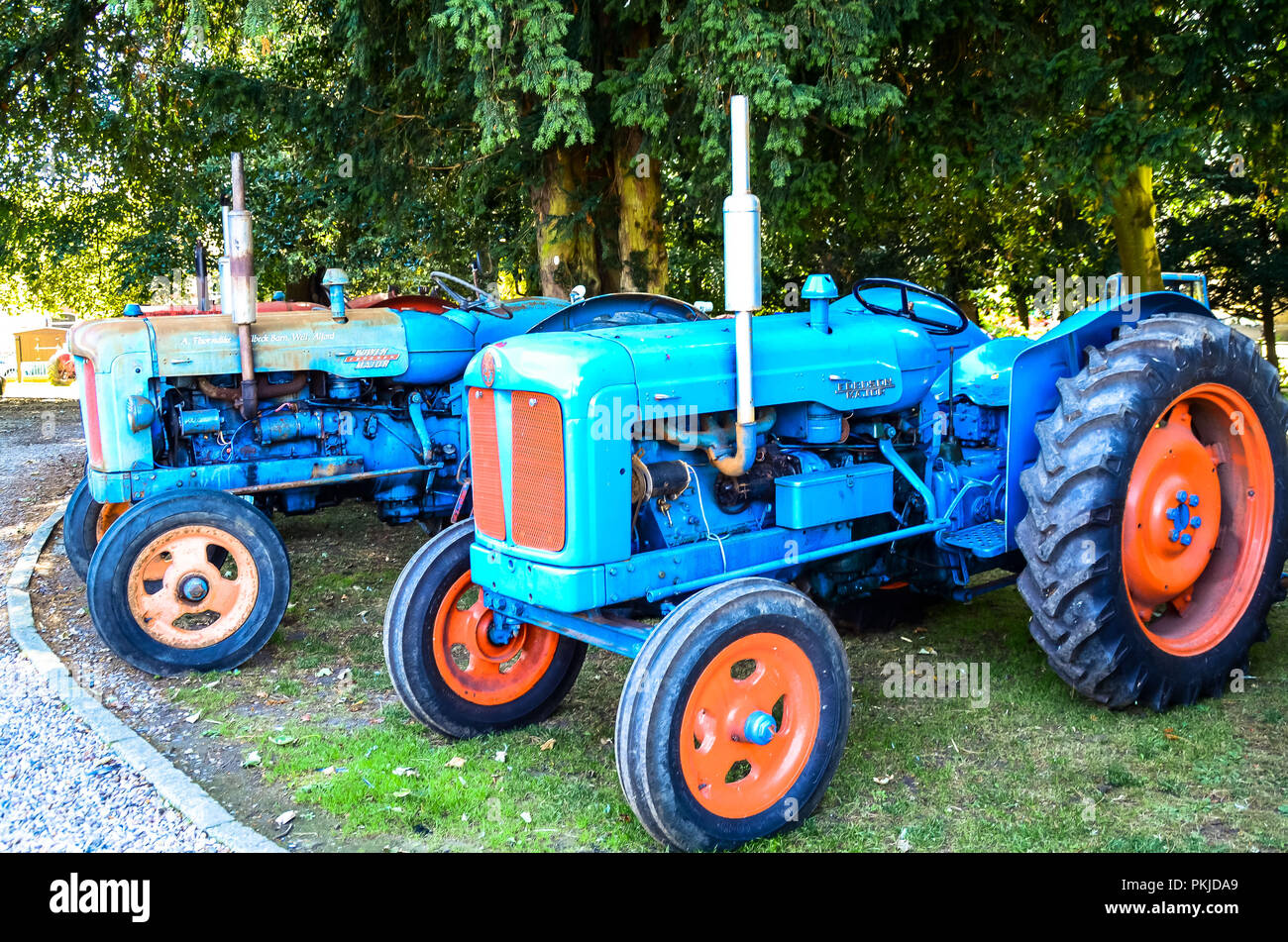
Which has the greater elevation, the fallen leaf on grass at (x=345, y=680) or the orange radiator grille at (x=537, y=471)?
the orange radiator grille at (x=537, y=471)

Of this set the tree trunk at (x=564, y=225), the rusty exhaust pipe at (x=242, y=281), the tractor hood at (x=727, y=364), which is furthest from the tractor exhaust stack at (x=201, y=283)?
the tractor hood at (x=727, y=364)

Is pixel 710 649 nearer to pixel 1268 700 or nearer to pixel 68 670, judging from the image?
pixel 1268 700

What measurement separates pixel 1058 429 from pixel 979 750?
1.25m

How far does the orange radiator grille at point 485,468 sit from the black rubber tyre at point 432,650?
31cm

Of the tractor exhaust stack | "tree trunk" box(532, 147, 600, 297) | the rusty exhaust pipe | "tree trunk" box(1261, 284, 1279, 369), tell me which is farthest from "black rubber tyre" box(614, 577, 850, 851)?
"tree trunk" box(1261, 284, 1279, 369)

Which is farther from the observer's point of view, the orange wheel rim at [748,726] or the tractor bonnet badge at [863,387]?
the tractor bonnet badge at [863,387]

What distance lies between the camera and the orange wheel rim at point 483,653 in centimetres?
442

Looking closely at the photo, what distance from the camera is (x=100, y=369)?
20.0 ft

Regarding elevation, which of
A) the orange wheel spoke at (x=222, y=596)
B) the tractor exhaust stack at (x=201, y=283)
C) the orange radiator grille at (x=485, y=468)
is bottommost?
the orange wheel spoke at (x=222, y=596)

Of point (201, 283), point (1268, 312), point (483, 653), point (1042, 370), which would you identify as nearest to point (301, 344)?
point (201, 283)

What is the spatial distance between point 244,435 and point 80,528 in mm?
1508

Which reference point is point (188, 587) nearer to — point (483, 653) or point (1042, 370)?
point (483, 653)

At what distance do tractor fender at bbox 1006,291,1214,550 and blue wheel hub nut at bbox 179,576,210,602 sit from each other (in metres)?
3.81

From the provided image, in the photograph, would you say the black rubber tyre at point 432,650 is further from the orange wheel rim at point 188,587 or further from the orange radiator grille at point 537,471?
the orange wheel rim at point 188,587
